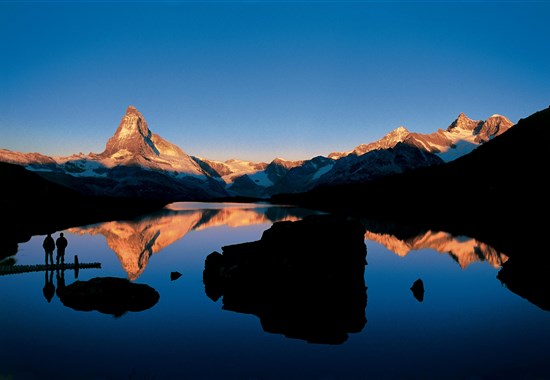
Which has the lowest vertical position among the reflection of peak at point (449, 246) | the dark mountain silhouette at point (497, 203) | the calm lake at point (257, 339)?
the calm lake at point (257, 339)

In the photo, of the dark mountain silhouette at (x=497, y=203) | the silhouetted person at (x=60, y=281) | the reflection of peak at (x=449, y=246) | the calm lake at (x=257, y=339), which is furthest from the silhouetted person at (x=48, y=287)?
the dark mountain silhouette at (x=497, y=203)

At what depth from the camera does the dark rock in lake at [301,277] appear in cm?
3191

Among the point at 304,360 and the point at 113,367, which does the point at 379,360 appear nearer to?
the point at 304,360

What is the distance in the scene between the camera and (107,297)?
3228cm

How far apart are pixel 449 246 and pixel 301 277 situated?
144ft

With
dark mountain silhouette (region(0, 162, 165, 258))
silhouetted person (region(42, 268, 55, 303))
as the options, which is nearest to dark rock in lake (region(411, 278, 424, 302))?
silhouetted person (region(42, 268, 55, 303))

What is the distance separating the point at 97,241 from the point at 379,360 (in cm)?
6605

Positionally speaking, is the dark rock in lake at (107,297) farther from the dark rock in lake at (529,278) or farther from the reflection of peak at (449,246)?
the reflection of peak at (449,246)

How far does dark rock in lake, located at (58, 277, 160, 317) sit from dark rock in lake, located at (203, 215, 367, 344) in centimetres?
593

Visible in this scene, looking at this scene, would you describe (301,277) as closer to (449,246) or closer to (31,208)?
(449,246)

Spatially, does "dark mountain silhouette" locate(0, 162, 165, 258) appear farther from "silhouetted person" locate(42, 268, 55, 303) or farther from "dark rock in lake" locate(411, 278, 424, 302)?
"dark rock in lake" locate(411, 278, 424, 302)

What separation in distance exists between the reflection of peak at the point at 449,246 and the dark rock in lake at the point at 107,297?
3721 centimetres

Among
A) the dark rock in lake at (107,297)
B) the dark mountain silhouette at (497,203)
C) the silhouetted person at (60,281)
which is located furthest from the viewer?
the dark mountain silhouette at (497,203)

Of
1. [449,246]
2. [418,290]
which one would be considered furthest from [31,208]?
[418,290]
